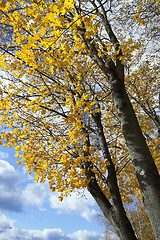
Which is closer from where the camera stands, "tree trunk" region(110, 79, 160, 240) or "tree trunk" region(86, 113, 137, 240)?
"tree trunk" region(110, 79, 160, 240)

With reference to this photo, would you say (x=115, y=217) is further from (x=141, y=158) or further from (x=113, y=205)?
(x=141, y=158)

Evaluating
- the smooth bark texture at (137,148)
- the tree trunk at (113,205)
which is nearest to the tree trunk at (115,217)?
the tree trunk at (113,205)

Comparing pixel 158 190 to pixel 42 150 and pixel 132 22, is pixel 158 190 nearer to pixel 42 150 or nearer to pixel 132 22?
pixel 42 150

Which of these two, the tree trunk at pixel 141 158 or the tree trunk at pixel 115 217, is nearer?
the tree trunk at pixel 141 158

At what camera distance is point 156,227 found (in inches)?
93.2

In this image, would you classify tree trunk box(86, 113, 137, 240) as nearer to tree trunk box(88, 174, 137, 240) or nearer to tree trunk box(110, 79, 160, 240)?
tree trunk box(88, 174, 137, 240)

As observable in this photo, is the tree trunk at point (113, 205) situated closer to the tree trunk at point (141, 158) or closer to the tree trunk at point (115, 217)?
the tree trunk at point (115, 217)

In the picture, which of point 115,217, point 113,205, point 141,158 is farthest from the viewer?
point 113,205

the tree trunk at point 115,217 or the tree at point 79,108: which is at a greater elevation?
the tree at point 79,108

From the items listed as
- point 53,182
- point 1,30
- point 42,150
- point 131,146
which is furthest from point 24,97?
point 131,146

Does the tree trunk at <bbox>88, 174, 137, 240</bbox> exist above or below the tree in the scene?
below

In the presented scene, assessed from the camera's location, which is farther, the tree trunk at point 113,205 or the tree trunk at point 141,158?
the tree trunk at point 113,205

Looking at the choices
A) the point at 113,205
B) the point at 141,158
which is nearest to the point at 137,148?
the point at 141,158

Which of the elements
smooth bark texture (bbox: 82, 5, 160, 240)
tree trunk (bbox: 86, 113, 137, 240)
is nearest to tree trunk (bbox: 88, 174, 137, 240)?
tree trunk (bbox: 86, 113, 137, 240)
